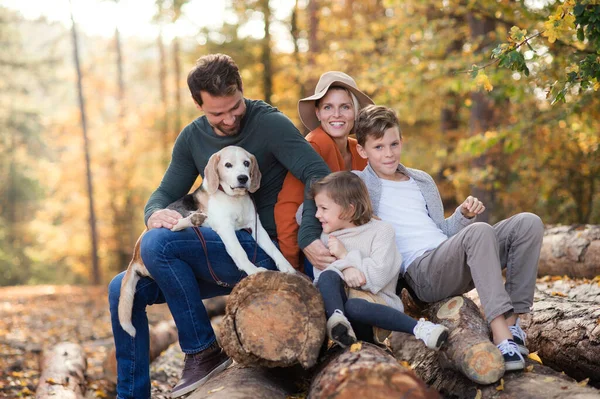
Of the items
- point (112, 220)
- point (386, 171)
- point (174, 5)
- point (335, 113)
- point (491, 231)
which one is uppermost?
point (174, 5)

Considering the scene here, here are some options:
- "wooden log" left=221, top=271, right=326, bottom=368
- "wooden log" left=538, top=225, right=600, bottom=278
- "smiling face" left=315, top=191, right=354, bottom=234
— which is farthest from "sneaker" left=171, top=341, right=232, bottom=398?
"wooden log" left=538, top=225, right=600, bottom=278

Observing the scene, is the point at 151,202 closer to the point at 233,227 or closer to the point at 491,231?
the point at 233,227

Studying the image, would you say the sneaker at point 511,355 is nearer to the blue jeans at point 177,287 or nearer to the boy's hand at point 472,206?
the boy's hand at point 472,206

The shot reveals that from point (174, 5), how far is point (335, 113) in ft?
45.8

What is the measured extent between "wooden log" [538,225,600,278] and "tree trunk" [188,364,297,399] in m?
3.69

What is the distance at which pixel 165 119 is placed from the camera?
62.0ft

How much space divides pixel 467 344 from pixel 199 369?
70.7 inches

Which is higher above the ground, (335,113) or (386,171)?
(335,113)

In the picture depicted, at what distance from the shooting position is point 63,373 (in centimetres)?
549

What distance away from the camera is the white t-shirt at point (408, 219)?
153 inches

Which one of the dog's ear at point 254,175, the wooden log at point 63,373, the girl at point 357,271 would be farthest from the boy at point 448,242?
the wooden log at point 63,373

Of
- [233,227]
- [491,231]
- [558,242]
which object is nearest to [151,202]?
[233,227]

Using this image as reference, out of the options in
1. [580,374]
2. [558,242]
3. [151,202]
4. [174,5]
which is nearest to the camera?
[580,374]

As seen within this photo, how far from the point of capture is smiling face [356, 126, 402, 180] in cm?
401
